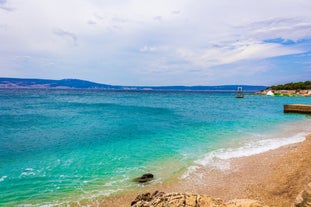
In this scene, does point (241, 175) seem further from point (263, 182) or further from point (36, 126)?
point (36, 126)

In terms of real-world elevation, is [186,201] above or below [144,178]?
above

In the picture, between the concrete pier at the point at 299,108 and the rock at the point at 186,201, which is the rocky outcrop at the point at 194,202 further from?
the concrete pier at the point at 299,108

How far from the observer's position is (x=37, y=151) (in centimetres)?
1825

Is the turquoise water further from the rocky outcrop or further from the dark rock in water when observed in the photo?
the rocky outcrop

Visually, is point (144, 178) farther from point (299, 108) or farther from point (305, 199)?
point (299, 108)

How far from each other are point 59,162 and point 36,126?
1547 cm

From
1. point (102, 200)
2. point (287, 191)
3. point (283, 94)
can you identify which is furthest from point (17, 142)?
point (283, 94)

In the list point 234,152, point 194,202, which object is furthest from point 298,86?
point 194,202

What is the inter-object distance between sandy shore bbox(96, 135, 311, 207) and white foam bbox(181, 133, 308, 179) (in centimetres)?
53

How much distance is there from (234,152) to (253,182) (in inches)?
232

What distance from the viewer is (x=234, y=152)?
1783 centimetres

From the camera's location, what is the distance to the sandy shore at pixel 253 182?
10.2 m

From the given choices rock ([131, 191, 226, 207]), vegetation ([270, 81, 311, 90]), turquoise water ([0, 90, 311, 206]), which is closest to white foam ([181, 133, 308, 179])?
turquoise water ([0, 90, 311, 206])

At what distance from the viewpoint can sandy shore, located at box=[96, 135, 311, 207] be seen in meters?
10.2
